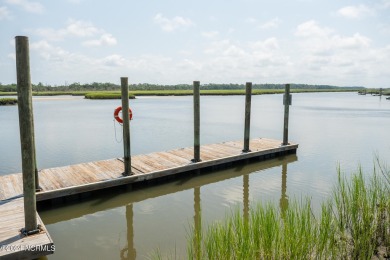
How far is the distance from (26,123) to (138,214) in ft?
10.7

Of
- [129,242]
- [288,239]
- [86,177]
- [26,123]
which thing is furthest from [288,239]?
[86,177]

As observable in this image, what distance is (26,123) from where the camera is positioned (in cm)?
433

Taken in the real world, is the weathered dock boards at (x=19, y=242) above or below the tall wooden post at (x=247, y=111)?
below

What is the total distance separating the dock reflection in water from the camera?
525 centimetres

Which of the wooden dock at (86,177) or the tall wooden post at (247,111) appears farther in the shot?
the tall wooden post at (247,111)

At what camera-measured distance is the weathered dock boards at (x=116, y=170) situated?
6629mm

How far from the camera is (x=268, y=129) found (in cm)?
1978

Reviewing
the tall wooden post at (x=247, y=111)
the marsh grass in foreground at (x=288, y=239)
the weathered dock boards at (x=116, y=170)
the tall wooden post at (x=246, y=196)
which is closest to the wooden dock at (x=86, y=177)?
the weathered dock boards at (x=116, y=170)

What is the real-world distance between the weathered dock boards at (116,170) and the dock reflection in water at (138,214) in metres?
0.37

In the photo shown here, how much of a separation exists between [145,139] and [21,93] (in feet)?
38.4

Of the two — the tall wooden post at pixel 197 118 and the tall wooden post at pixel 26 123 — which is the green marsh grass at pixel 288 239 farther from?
the tall wooden post at pixel 197 118

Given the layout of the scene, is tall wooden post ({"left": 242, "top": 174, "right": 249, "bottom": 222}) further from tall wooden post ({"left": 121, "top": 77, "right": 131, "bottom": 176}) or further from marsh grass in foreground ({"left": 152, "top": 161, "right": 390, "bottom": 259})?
tall wooden post ({"left": 121, "top": 77, "right": 131, "bottom": 176})

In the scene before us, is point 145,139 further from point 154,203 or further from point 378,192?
point 378,192

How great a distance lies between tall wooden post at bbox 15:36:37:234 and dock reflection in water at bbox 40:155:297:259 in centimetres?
104
